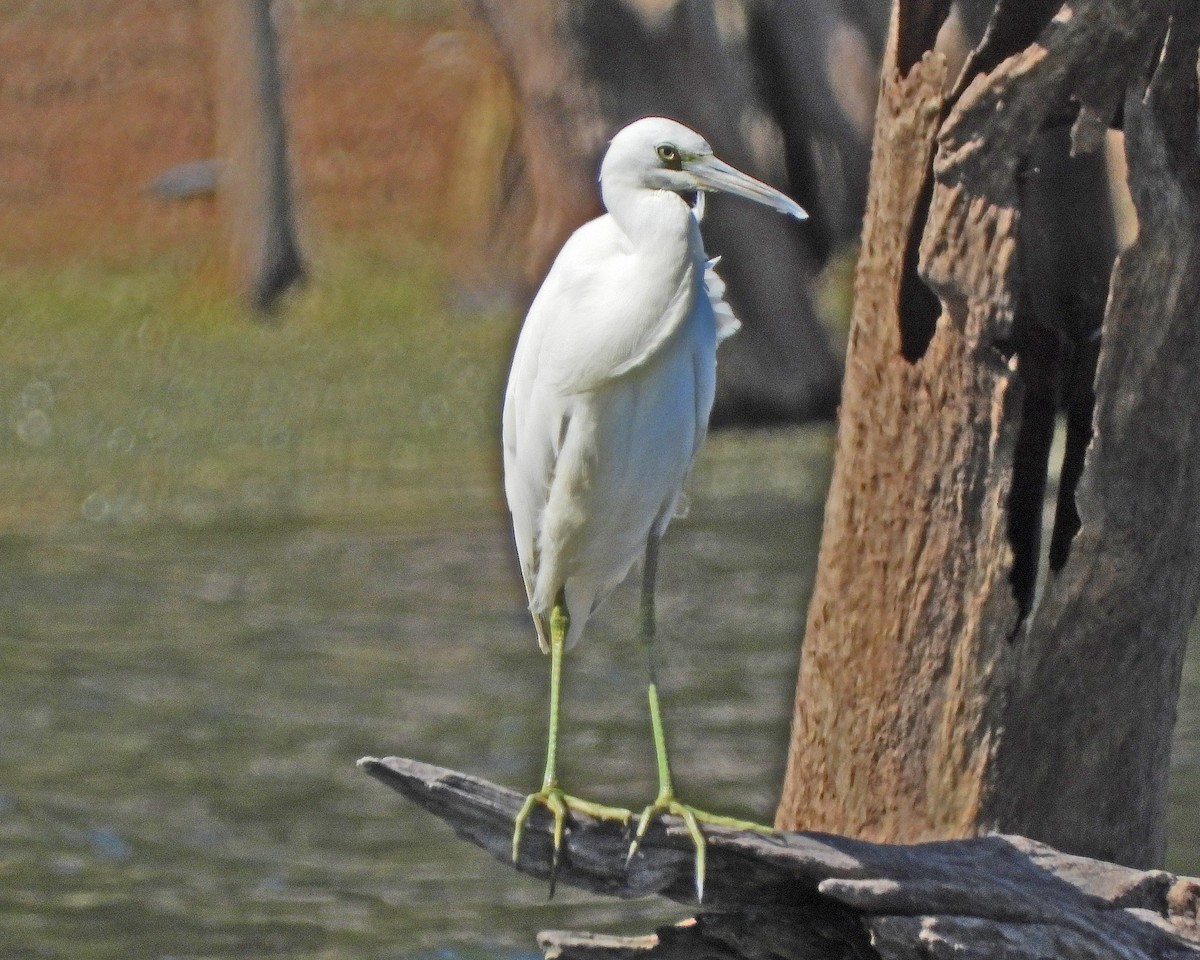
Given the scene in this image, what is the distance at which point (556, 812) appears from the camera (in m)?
3.64

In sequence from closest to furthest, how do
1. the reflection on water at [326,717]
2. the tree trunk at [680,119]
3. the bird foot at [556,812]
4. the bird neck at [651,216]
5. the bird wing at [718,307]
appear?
the bird foot at [556,812] → the bird neck at [651,216] → the bird wing at [718,307] → the reflection on water at [326,717] → the tree trunk at [680,119]

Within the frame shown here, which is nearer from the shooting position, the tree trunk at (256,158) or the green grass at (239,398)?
the green grass at (239,398)

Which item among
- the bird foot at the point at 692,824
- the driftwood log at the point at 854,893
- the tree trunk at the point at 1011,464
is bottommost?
the driftwood log at the point at 854,893

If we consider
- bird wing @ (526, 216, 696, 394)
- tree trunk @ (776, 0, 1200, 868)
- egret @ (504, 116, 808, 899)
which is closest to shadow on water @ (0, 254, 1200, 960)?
tree trunk @ (776, 0, 1200, 868)

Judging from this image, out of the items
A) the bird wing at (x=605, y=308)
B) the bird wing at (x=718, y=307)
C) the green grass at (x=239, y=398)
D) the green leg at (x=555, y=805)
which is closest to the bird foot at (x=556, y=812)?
the green leg at (x=555, y=805)

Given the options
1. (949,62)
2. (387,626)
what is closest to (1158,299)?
(949,62)

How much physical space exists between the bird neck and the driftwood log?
34.7 inches

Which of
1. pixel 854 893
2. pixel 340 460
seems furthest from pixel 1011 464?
pixel 340 460

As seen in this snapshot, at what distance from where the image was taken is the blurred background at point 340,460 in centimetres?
664

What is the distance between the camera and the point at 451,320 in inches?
580

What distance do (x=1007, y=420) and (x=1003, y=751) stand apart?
22.6 inches

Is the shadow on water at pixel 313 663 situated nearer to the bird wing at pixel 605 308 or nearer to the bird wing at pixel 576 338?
the bird wing at pixel 576 338

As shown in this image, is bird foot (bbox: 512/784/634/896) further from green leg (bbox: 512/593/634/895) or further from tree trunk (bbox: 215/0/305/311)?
tree trunk (bbox: 215/0/305/311)

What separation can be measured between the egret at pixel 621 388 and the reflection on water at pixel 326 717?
1950mm
